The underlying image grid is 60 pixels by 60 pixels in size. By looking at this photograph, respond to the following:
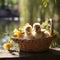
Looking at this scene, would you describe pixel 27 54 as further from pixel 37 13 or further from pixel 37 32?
pixel 37 13

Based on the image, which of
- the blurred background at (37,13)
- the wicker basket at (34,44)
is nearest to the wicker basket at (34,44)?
the wicker basket at (34,44)

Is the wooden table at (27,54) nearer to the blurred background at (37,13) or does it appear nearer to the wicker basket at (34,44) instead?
the wicker basket at (34,44)

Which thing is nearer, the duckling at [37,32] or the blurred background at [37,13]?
the duckling at [37,32]

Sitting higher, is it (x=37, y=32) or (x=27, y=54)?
(x=37, y=32)

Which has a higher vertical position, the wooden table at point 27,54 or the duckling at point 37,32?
the duckling at point 37,32

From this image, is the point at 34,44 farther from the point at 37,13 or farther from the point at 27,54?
the point at 37,13

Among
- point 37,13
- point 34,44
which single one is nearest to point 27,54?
point 34,44

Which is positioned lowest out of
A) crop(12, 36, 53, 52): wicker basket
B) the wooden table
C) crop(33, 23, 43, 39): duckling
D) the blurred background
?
the wooden table

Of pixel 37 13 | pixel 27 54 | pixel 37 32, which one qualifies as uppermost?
pixel 37 13

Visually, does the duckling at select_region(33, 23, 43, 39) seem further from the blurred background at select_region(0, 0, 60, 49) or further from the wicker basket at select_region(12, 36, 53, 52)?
the blurred background at select_region(0, 0, 60, 49)

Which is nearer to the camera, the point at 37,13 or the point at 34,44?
the point at 34,44

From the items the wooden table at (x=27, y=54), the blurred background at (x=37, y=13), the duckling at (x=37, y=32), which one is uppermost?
the blurred background at (x=37, y=13)

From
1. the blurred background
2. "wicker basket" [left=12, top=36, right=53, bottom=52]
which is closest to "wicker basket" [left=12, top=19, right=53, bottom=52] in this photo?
"wicker basket" [left=12, top=36, right=53, bottom=52]

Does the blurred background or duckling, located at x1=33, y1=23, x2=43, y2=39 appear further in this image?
the blurred background
